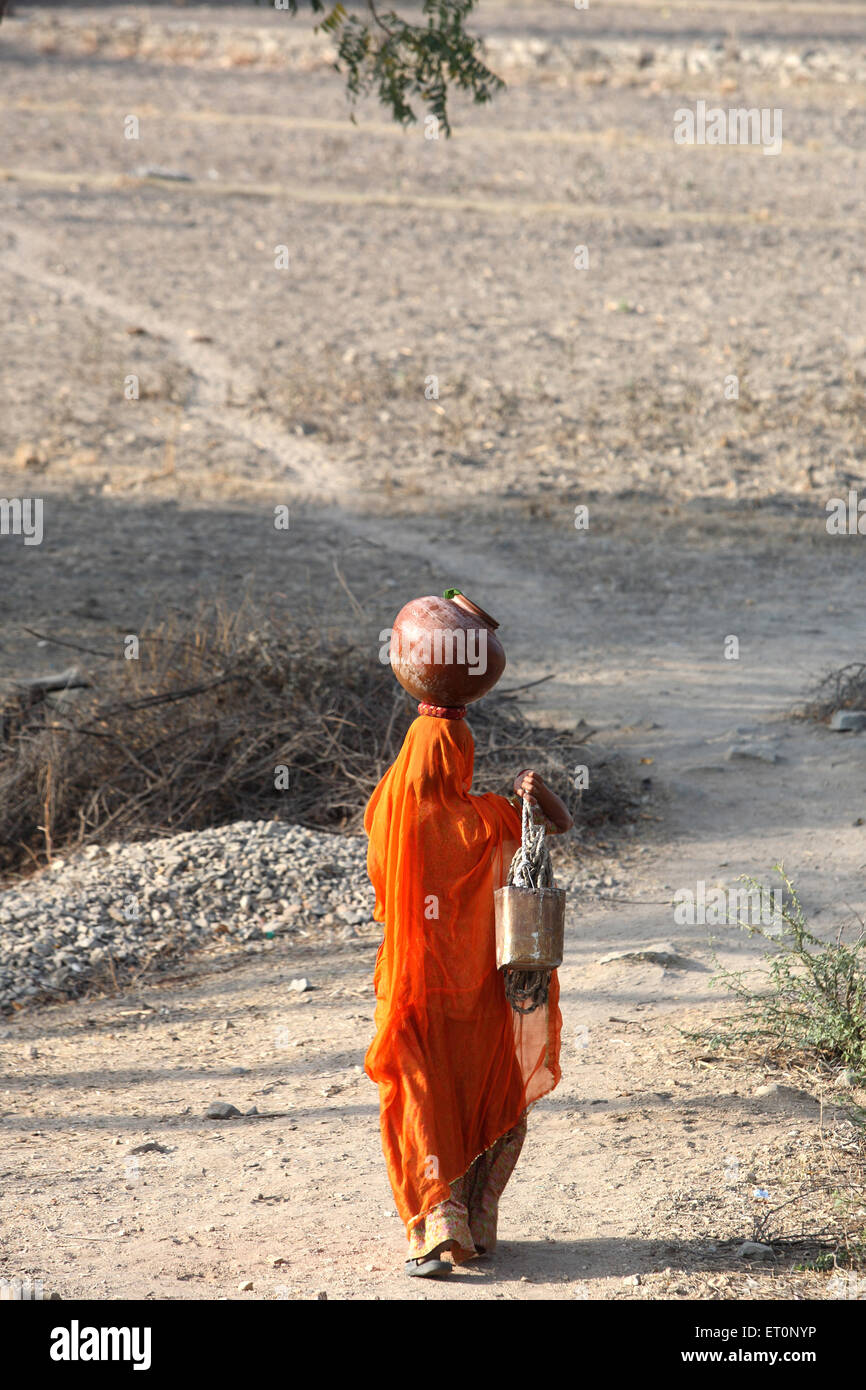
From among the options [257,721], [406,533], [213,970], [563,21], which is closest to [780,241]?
[406,533]

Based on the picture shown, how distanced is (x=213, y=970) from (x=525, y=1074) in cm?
222

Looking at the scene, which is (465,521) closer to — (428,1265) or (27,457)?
(27,457)

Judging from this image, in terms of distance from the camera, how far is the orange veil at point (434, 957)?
2.75 m

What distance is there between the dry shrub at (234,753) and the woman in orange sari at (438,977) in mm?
2811

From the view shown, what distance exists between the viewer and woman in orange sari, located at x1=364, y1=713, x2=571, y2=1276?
9.02ft

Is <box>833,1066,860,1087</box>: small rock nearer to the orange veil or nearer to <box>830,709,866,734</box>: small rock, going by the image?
the orange veil

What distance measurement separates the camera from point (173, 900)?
517 centimetres

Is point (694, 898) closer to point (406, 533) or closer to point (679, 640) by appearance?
point (679, 640)

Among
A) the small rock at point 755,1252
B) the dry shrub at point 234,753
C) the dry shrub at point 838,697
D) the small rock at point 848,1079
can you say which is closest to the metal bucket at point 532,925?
the small rock at point 755,1252

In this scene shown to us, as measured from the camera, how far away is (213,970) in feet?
16.1

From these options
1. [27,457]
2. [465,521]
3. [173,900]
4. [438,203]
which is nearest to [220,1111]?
[173,900]

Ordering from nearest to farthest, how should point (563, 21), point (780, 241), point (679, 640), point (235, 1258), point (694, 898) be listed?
point (235, 1258)
point (694, 898)
point (679, 640)
point (780, 241)
point (563, 21)

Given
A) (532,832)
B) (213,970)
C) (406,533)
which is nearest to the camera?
(532,832)

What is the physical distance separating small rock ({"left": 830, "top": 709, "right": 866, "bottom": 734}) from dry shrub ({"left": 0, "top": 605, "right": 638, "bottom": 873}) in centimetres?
117
